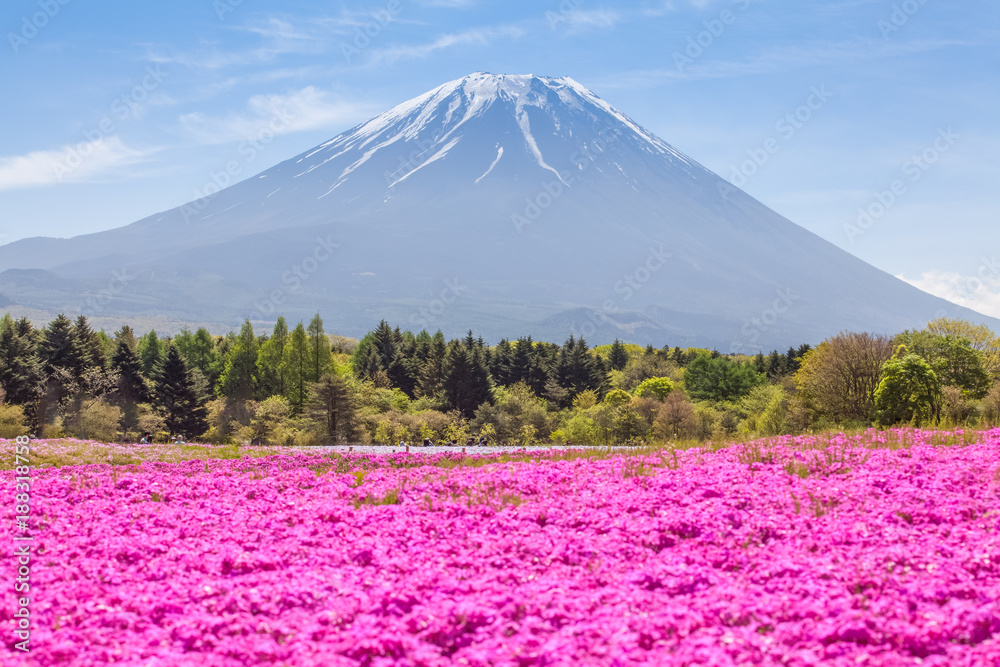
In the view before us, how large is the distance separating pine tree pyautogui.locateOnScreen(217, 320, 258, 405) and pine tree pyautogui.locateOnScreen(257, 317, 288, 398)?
1.33 m

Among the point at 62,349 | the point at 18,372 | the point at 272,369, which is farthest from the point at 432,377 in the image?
the point at 18,372

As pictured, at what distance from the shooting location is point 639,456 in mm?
15336

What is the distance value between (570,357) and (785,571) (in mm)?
82928

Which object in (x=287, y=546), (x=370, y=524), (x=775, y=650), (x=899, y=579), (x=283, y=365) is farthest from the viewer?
(x=283, y=365)

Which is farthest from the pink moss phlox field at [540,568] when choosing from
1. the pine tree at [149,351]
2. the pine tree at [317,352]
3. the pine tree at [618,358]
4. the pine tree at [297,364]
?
the pine tree at [618,358]

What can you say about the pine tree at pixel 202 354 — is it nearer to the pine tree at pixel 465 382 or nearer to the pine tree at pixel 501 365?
the pine tree at pixel 501 365

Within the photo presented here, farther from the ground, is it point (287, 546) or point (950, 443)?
point (950, 443)

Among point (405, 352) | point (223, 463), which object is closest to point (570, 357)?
point (405, 352)

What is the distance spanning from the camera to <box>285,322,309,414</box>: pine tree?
73.1m

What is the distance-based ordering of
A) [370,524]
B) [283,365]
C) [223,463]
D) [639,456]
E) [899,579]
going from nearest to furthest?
[899,579] → [370,524] → [639,456] → [223,463] → [283,365]

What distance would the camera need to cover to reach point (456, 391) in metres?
74.4

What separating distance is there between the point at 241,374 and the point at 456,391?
84.4 ft

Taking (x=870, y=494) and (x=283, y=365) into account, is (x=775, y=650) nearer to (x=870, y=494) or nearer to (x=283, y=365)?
(x=870, y=494)

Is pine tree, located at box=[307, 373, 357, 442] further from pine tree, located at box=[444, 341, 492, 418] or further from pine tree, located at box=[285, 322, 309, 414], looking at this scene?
pine tree, located at box=[444, 341, 492, 418]
